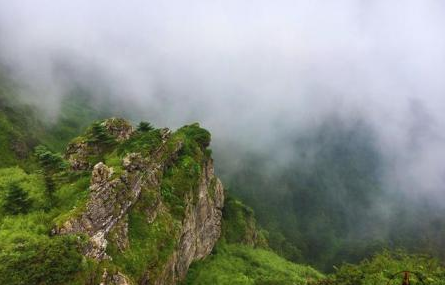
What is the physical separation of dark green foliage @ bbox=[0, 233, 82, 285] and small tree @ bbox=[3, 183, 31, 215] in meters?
4.86

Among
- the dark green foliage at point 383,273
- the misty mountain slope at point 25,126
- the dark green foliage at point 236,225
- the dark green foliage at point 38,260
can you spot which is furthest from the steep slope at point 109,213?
the misty mountain slope at point 25,126

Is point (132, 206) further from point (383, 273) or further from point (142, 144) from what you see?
point (383, 273)

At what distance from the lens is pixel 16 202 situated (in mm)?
34594

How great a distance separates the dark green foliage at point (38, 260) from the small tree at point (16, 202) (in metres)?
4.86

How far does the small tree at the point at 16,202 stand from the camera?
112 ft

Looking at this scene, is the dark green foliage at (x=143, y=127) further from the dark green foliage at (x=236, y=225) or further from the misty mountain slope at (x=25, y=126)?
the misty mountain slope at (x=25, y=126)

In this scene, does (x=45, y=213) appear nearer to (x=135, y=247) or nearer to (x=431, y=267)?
(x=135, y=247)

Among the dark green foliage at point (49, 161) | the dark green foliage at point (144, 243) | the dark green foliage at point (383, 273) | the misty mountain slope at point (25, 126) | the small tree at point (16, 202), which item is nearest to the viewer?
the small tree at point (16, 202)

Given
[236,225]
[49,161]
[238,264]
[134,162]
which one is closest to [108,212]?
[49,161]

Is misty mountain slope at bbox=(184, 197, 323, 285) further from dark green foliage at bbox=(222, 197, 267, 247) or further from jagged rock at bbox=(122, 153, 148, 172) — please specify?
jagged rock at bbox=(122, 153, 148, 172)

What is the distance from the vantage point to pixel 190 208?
60.2 m

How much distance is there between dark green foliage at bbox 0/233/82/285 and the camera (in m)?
26.2

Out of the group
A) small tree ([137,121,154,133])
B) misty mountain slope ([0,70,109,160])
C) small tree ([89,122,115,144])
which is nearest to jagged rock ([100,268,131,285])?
small tree ([89,122,115,144])

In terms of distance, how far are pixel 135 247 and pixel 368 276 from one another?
26.4 meters
